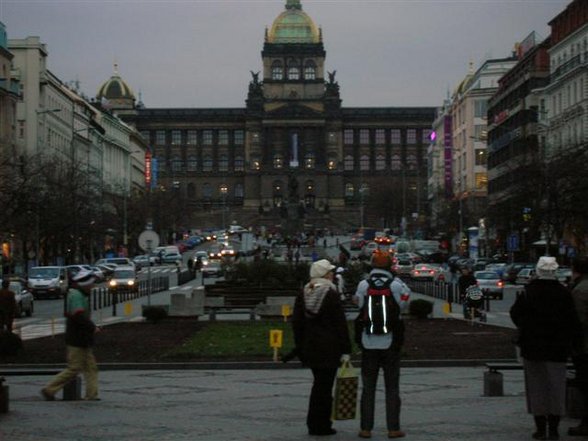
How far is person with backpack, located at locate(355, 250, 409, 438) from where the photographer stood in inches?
623

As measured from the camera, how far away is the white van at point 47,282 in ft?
221

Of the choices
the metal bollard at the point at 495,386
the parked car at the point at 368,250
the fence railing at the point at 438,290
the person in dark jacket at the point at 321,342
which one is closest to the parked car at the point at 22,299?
the fence railing at the point at 438,290

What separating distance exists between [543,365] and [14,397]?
8.38 meters

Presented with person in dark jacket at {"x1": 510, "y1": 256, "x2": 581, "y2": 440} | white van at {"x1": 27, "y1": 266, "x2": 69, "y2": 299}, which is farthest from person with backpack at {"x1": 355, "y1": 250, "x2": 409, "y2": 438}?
white van at {"x1": 27, "y1": 266, "x2": 69, "y2": 299}

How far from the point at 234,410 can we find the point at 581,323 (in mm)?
4684

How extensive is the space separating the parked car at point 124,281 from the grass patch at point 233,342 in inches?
911

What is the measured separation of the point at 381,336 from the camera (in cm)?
1587

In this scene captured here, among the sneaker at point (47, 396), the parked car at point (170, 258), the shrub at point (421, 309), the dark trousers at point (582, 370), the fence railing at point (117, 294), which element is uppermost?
the parked car at point (170, 258)

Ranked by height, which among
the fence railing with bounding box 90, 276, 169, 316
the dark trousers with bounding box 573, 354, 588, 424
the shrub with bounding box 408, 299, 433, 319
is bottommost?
the dark trousers with bounding box 573, 354, 588, 424

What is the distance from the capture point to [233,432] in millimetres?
16141

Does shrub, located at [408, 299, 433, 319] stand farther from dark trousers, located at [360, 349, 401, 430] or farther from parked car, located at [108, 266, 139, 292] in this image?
dark trousers, located at [360, 349, 401, 430]

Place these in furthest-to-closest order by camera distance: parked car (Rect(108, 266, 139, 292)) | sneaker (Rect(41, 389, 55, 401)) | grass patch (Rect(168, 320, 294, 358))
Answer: parked car (Rect(108, 266, 139, 292))
grass patch (Rect(168, 320, 294, 358))
sneaker (Rect(41, 389, 55, 401))

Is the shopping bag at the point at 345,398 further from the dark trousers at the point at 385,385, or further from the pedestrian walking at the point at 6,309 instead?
the pedestrian walking at the point at 6,309

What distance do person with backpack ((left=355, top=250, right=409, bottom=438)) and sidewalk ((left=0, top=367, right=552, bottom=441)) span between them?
0.99 feet
